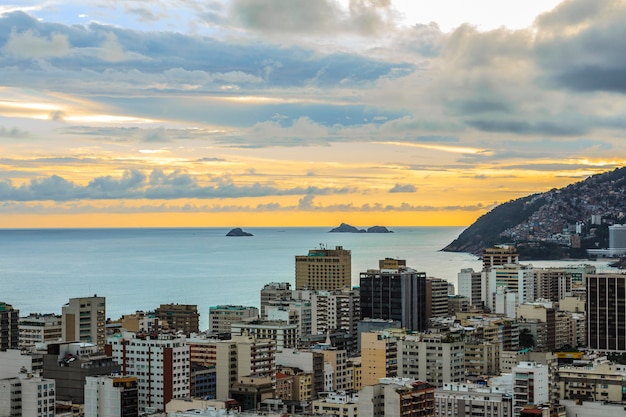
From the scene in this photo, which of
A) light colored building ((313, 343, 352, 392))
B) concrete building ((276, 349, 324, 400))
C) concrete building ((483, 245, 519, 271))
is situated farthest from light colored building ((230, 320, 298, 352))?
concrete building ((483, 245, 519, 271))

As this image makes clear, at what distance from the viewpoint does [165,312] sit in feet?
211

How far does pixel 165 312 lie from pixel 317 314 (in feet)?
29.6

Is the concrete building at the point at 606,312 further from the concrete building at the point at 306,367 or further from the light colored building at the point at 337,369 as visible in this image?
the concrete building at the point at 306,367

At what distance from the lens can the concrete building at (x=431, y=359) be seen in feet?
153

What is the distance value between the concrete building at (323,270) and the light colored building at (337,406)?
41547 mm

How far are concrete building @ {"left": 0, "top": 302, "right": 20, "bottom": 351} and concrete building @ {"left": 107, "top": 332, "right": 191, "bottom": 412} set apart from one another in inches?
486

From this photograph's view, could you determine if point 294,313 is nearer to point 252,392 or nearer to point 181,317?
point 181,317

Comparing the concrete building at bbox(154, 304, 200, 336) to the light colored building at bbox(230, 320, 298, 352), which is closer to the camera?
the light colored building at bbox(230, 320, 298, 352)

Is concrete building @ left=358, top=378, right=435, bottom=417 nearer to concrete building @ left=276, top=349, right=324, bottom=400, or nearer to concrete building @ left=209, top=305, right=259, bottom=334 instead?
concrete building @ left=276, top=349, right=324, bottom=400

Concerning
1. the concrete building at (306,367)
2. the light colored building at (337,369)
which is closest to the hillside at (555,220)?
the light colored building at (337,369)

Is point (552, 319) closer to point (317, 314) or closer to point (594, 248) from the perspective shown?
point (317, 314)

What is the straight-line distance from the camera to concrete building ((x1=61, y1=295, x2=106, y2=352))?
51.2 meters

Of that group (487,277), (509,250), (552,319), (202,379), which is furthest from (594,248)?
(202,379)

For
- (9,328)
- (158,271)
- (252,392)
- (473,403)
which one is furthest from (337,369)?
(158,271)
